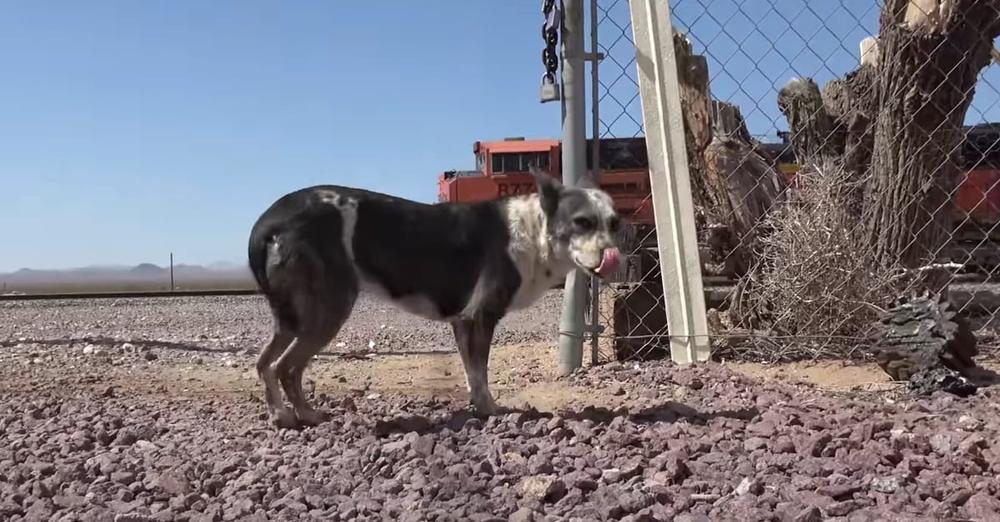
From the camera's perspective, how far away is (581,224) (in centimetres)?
396

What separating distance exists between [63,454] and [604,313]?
11.2 feet

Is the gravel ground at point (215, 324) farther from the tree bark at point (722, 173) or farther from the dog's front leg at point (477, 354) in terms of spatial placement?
the dog's front leg at point (477, 354)

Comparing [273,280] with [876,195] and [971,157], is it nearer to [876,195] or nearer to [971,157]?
[876,195]

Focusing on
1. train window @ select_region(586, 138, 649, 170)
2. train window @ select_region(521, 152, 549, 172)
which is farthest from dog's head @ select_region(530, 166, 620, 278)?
train window @ select_region(521, 152, 549, 172)

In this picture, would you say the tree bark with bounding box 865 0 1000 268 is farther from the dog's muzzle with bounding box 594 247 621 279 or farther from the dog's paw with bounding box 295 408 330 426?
the dog's paw with bounding box 295 408 330 426

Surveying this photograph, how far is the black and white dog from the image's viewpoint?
3.70 m

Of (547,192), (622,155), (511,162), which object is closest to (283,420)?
(547,192)

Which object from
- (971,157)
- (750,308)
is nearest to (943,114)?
(750,308)

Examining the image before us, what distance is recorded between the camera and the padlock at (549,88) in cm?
486

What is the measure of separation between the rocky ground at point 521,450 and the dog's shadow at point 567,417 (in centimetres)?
2

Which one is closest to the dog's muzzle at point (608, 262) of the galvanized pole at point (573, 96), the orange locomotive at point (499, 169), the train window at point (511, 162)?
the galvanized pole at point (573, 96)

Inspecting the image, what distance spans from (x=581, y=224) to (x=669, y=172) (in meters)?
1.30

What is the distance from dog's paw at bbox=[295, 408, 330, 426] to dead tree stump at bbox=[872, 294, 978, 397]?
2655 mm

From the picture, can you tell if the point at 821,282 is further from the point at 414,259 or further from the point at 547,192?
the point at 414,259
